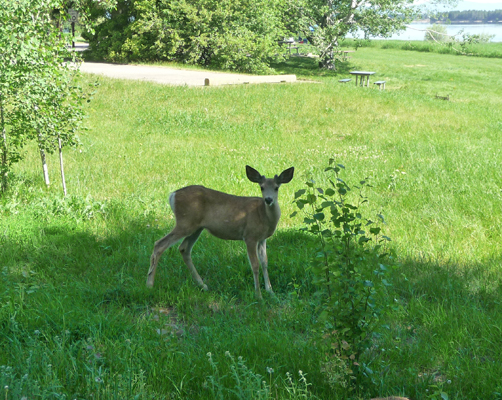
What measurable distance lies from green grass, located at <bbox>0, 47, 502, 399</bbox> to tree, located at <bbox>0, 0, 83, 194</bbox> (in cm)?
108

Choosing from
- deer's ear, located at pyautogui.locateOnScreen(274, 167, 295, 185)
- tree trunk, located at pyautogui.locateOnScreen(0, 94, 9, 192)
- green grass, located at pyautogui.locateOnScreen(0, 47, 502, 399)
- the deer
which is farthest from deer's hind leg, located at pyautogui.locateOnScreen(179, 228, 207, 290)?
tree trunk, located at pyautogui.locateOnScreen(0, 94, 9, 192)

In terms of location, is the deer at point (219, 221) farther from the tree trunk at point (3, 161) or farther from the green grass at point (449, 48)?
the green grass at point (449, 48)

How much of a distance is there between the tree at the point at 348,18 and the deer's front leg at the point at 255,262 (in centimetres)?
2648

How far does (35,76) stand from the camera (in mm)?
7492

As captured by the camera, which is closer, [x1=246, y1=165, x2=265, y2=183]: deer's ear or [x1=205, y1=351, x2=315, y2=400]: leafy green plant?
[x1=205, y1=351, x2=315, y2=400]: leafy green plant

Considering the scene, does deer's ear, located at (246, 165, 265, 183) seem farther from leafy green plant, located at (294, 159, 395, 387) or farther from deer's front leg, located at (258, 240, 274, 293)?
leafy green plant, located at (294, 159, 395, 387)

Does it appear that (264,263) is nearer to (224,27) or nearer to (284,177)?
(284,177)

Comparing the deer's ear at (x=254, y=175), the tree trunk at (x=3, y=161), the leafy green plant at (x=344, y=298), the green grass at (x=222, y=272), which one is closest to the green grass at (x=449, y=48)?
the green grass at (x=222, y=272)

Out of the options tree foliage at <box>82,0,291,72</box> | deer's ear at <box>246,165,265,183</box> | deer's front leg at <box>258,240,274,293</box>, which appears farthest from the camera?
tree foliage at <box>82,0,291,72</box>

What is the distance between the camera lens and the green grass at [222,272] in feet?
12.5

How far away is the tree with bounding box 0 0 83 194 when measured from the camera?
24.0ft

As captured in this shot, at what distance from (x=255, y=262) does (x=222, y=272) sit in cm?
61

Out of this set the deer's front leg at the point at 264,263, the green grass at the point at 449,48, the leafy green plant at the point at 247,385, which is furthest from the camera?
the green grass at the point at 449,48

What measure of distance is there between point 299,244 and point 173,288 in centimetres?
187
